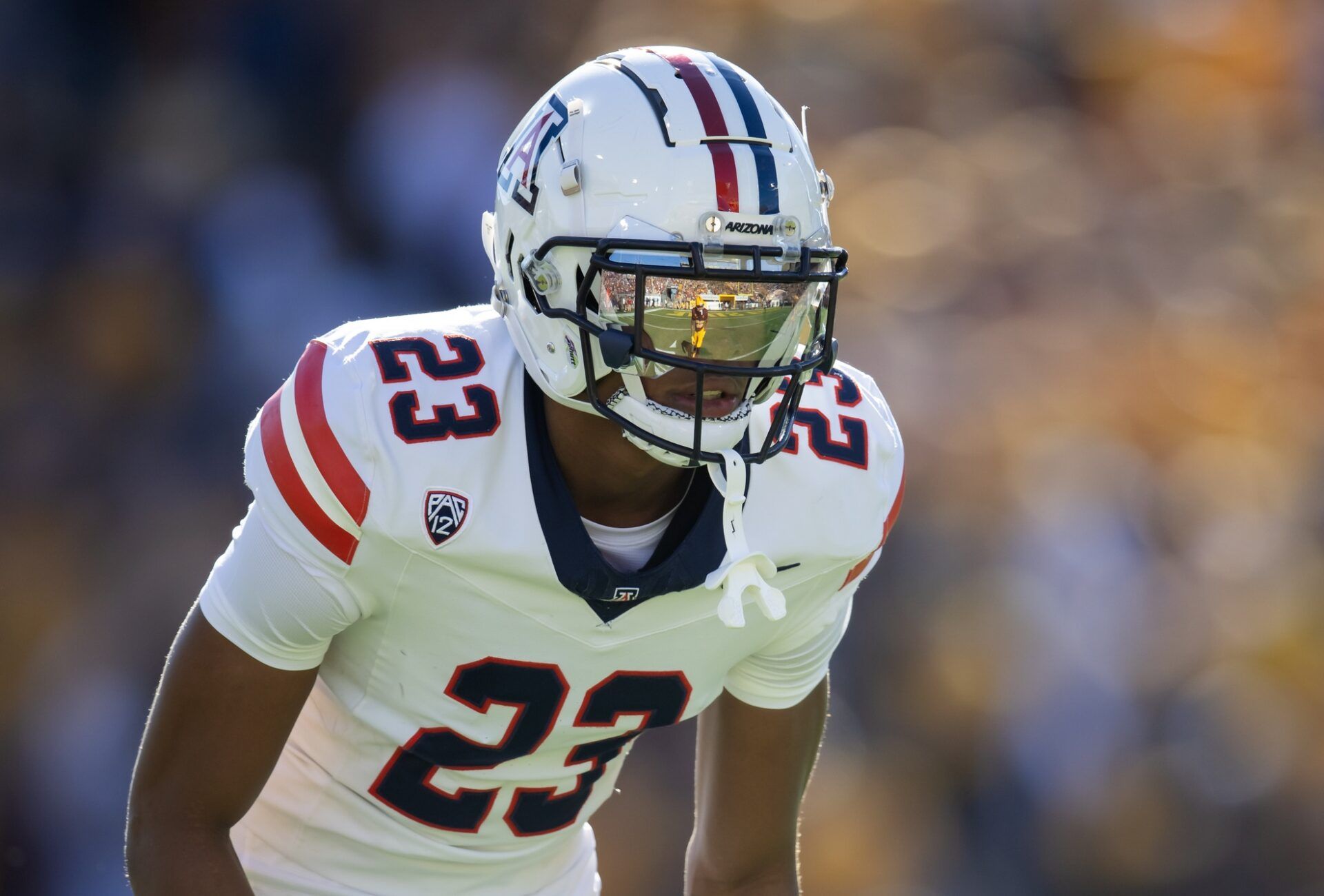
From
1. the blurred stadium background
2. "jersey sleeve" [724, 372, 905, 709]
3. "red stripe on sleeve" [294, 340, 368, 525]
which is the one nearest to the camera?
"red stripe on sleeve" [294, 340, 368, 525]

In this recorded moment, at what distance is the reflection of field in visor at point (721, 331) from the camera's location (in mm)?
1361

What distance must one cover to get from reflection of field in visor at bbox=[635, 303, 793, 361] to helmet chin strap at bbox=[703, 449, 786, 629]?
102mm

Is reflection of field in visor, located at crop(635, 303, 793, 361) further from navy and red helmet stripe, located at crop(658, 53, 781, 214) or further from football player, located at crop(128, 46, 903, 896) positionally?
navy and red helmet stripe, located at crop(658, 53, 781, 214)

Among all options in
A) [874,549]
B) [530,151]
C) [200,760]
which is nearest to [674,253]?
[530,151]

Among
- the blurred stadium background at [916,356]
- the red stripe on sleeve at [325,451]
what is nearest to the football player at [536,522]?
the red stripe on sleeve at [325,451]

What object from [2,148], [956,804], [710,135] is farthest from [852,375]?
[2,148]

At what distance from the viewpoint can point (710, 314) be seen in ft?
4.48

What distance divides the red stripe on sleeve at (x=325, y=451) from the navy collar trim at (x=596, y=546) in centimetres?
18

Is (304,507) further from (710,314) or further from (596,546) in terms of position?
(710,314)

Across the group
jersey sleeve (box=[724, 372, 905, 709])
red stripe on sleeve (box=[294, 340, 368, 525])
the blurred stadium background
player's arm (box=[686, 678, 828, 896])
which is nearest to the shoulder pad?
jersey sleeve (box=[724, 372, 905, 709])

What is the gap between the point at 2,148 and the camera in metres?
3.28

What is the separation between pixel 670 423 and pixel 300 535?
0.37m

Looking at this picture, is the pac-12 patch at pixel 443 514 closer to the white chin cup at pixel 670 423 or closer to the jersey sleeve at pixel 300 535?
the jersey sleeve at pixel 300 535

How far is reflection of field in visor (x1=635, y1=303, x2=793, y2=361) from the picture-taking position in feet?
4.47
